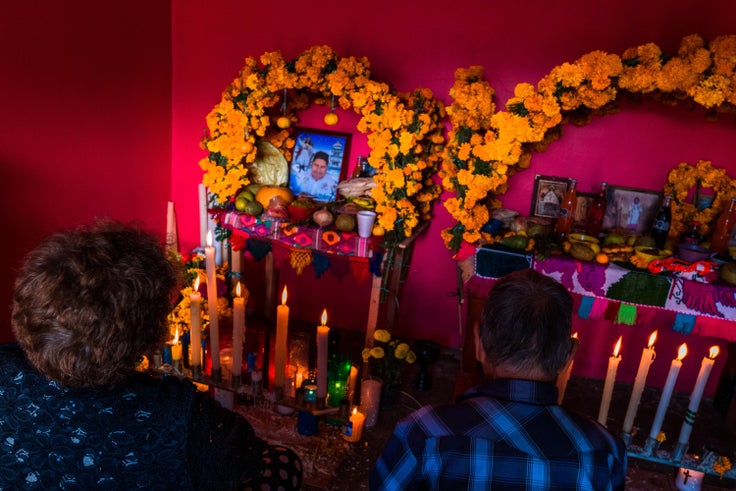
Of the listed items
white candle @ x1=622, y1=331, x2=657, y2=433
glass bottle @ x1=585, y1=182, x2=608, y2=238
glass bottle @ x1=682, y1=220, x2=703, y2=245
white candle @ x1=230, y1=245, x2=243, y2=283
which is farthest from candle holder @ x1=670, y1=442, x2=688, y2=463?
white candle @ x1=230, y1=245, x2=243, y2=283

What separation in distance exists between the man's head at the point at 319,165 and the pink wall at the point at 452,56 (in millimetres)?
258

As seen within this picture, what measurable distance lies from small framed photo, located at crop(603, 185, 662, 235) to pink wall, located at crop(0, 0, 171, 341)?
3.53 meters

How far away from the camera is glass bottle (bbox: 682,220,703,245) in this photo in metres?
3.24

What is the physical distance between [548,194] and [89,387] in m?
3.23

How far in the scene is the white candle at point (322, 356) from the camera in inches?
94.8

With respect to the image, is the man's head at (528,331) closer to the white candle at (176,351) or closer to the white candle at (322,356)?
the white candle at (322,356)

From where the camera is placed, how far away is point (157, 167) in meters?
4.46

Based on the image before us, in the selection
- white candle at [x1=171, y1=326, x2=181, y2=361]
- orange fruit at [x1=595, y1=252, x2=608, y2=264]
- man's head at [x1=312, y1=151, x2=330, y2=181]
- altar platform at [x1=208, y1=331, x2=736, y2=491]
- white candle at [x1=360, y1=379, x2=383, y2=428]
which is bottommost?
altar platform at [x1=208, y1=331, x2=736, y2=491]

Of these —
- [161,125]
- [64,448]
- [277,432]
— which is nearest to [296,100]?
[161,125]

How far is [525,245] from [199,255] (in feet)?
7.58

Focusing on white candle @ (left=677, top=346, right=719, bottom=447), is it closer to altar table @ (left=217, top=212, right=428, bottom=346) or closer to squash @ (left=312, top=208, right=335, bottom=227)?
altar table @ (left=217, top=212, right=428, bottom=346)

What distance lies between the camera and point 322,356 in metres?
2.45

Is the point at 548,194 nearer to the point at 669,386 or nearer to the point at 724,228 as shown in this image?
the point at 724,228

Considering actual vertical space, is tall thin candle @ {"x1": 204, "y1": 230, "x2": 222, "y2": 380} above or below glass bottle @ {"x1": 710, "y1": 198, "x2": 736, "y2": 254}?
below
